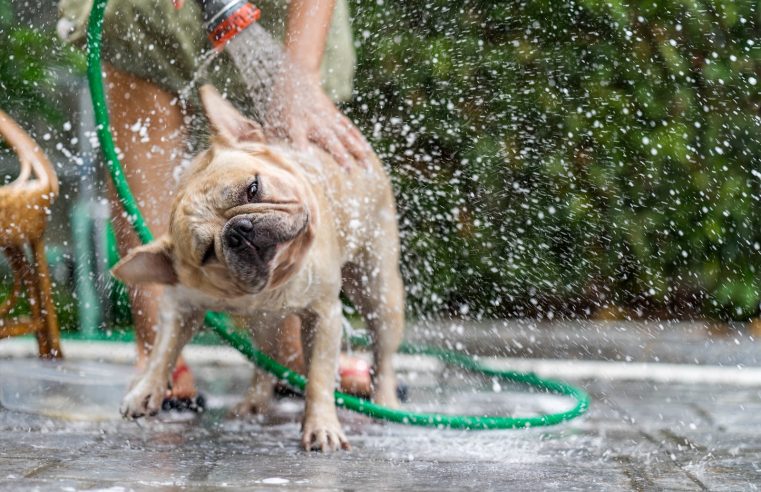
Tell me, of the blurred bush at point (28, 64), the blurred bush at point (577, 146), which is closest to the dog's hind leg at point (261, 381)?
the blurred bush at point (577, 146)

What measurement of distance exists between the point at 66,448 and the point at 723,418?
2183 millimetres

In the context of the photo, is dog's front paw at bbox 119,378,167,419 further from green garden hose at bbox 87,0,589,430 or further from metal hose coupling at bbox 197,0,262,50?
metal hose coupling at bbox 197,0,262,50

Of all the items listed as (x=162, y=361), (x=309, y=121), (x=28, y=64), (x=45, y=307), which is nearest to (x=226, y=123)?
(x=309, y=121)

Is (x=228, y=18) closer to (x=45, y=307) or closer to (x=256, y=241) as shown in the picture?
(x=256, y=241)

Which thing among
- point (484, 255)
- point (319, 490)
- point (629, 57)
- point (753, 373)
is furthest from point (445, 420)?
point (629, 57)

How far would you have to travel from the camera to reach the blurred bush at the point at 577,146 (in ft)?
18.6

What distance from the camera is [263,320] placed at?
3.43 metres

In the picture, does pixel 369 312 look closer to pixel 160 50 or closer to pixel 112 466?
pixel 160 50

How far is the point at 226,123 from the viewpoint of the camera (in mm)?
2975

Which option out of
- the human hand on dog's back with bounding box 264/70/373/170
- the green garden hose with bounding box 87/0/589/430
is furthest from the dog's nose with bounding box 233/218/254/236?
the green garden hose with bounding box 87/0/589/430

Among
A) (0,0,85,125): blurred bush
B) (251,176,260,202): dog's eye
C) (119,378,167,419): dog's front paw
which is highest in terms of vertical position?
(0,0,85,125): blurred bush

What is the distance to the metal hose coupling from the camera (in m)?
3.28

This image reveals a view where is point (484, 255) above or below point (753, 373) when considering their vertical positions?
above

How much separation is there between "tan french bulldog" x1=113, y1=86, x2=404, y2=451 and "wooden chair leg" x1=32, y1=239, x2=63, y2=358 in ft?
2.72
